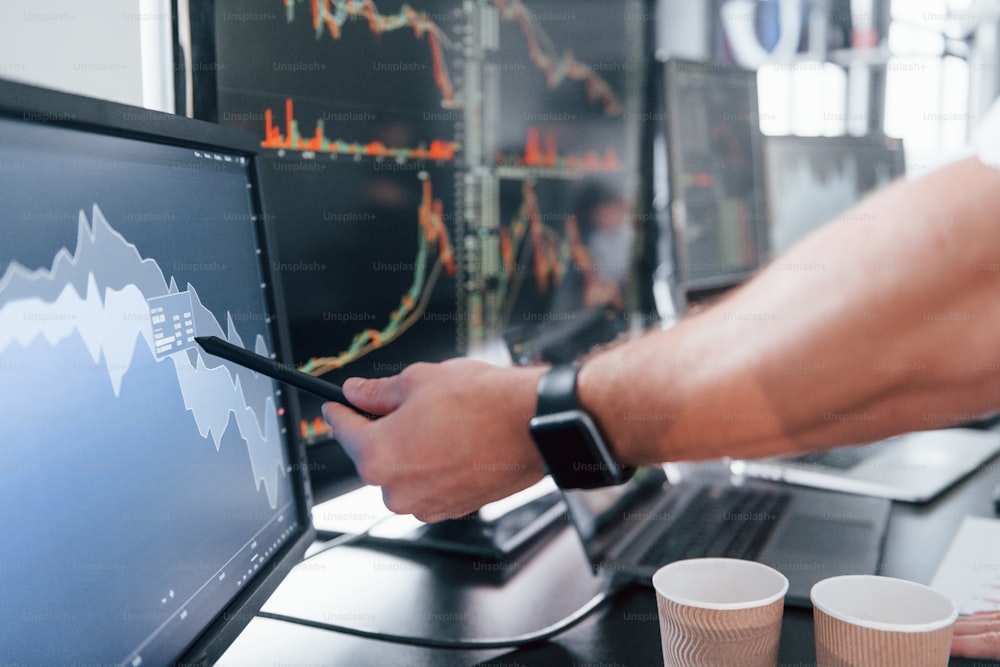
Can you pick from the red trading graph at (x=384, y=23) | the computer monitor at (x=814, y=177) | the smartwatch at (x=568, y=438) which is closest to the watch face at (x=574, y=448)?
the smartwatch at (x=568, y=438)

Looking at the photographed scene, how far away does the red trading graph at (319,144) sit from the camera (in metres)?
0.82

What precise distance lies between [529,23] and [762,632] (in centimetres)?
102

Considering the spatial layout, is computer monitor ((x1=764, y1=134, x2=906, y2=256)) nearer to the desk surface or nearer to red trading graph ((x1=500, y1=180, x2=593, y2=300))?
red trading graph ((x1=500, y1=180, x2=593, y2=300))

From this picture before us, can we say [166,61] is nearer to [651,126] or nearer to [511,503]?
→ [511,503]

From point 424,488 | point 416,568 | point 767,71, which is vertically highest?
point 767,71

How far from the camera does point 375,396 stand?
66 centimetres

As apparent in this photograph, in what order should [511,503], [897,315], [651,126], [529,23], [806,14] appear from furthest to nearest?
1. [806,14]
2. [651,126]
3. [529,23]
4. [511,503]
5. [897,315]

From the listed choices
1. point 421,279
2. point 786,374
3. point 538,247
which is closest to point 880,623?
point 786,374

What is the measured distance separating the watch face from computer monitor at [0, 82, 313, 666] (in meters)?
0.21

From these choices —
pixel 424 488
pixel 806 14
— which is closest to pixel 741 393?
pixel 424 488

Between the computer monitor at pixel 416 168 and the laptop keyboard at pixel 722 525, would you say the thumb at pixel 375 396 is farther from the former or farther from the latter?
the laptop keyboard at pixel 722 525

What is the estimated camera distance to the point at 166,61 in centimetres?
73

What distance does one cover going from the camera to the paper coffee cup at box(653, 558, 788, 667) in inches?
22.0

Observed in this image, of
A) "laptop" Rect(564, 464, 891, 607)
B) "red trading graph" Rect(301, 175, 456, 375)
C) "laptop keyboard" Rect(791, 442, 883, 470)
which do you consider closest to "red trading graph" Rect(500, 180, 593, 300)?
"red trading graph" Rect(301, 175, 456, 375)
